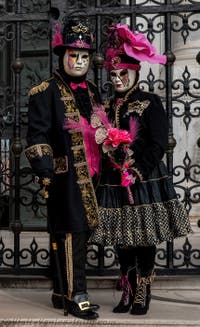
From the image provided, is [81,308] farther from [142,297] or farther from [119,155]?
[119,155]

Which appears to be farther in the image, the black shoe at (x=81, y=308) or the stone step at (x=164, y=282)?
the stone step at (x=164, y=282)

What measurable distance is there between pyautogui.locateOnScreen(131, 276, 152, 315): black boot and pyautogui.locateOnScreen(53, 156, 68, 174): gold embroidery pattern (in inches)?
36.5

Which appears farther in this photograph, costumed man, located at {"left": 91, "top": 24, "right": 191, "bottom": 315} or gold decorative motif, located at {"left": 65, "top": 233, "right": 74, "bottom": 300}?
→ gold decorative motif, located at {"left": 65, "top": 233, "right": 74, "bottom": 300}

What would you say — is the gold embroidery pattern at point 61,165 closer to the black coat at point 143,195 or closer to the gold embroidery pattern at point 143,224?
the black coat at point 143,195

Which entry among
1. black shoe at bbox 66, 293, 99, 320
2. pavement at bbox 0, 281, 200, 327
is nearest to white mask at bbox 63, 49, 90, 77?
black shoe at bbox 66, 293, 99, 320

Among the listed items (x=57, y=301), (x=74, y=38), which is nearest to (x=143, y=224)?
(x=57, y=301)

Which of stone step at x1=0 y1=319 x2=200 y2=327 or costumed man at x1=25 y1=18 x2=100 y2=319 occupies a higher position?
costumed man at x1=25 y1=18 x2=100 y2=319

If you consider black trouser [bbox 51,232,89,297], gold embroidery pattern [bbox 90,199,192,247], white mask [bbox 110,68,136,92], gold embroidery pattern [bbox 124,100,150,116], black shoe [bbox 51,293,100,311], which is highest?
white mask [bbox 110,68,136,92]

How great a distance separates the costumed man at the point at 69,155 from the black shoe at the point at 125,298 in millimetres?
178

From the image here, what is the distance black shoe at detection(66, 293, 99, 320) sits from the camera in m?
4.89

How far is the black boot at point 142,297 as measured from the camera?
492cm

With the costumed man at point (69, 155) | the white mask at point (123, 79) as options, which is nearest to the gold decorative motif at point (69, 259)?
the costumed man at point (69, 155)

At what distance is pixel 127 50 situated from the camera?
16.0 feet

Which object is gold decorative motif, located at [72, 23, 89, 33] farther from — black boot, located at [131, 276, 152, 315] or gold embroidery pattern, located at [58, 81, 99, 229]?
black boot, located at [131, 276, 152, 315]
